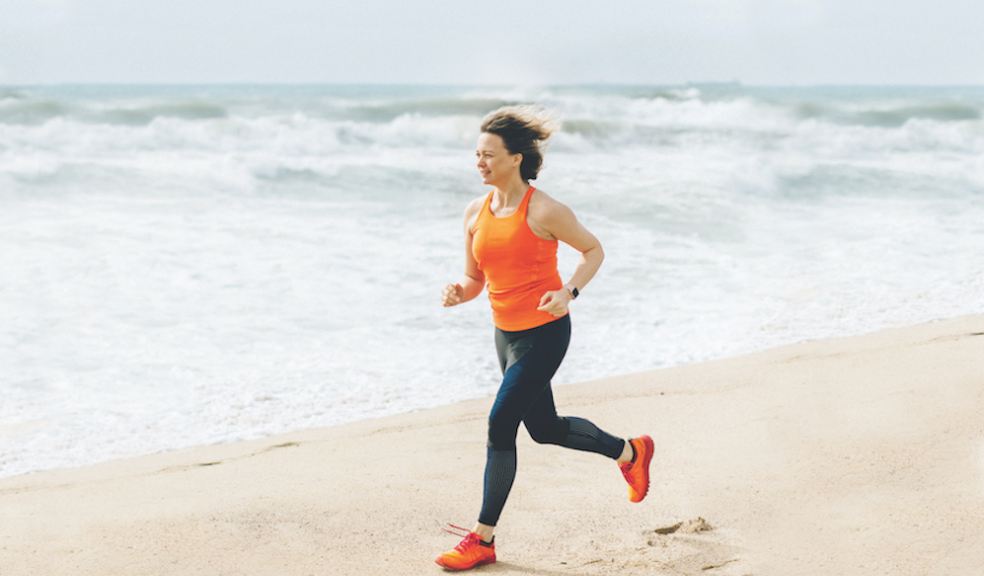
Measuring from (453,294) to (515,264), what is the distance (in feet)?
1.24

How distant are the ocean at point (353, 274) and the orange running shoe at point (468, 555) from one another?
5.41 ft

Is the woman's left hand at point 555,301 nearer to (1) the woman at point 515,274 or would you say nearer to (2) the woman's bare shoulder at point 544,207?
(1) the woman at point 515,274

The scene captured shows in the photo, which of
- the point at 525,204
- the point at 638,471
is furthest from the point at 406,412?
the point at 525,204

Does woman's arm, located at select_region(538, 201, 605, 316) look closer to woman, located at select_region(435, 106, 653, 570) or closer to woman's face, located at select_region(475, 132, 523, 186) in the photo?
woman, located at select_region(435, 106, 653, 570)

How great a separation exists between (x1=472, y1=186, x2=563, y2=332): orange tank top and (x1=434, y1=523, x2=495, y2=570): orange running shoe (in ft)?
2.69

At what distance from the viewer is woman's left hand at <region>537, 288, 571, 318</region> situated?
3627 millimetres

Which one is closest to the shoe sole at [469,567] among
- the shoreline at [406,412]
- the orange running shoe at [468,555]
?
the orange running shoe at [468,555]

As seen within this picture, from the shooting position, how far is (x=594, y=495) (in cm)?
472

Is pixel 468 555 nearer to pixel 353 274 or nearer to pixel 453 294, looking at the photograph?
pixel 453 294

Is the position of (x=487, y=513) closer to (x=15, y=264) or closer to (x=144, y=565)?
(x=144, y=565)

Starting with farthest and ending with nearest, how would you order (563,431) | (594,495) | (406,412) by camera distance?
(406,412) → (594,495) → (563,431)

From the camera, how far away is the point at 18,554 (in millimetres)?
4133

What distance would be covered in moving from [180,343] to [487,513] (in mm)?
4924

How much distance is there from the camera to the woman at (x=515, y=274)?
3.72m
